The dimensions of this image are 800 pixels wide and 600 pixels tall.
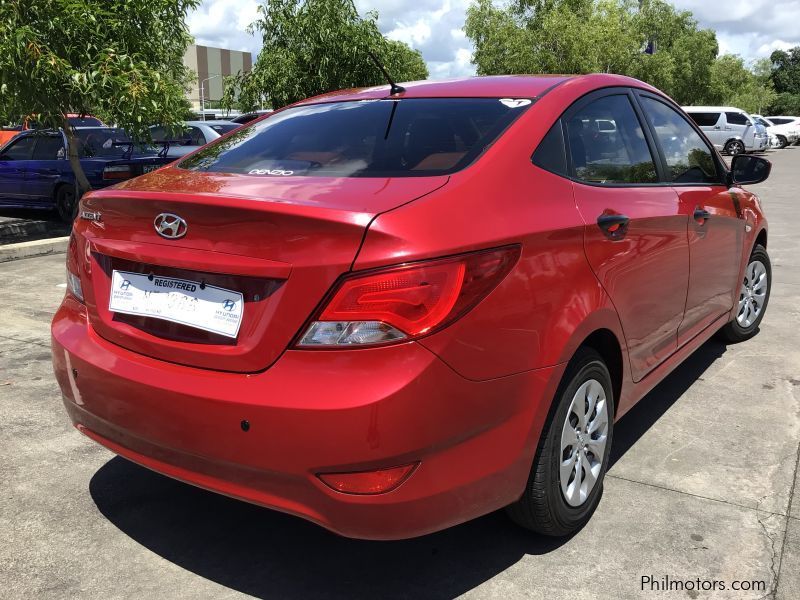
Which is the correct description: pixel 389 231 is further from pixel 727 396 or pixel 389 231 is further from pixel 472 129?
pixel 727 396

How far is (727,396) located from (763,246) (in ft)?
5.02

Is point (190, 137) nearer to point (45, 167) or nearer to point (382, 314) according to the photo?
point (45, 167)

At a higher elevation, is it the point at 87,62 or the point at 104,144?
the point at 87,62

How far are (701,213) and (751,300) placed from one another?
183cm

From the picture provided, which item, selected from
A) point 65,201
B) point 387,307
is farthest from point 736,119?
point 387,307

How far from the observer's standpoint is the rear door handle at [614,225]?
273 cm

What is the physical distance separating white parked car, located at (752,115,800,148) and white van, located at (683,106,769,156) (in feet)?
34.2

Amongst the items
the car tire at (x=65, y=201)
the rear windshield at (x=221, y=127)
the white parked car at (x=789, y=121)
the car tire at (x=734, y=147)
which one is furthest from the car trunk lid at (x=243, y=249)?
the white parked car at (x=789, y=121)

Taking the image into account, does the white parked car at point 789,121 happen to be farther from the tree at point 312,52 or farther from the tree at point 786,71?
the tree at point 786,71

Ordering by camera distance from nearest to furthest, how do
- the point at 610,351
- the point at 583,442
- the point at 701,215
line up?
the point at 583,442 → the point at 610,351 → the point at 701,215

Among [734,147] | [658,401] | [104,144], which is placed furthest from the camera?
[734,147]

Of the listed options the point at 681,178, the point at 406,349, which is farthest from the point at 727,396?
the point at 406,349

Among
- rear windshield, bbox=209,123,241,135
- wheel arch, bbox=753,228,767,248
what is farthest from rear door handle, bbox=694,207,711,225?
rear windshield, bbox=209,123,241,135

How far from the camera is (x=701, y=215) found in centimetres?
368
